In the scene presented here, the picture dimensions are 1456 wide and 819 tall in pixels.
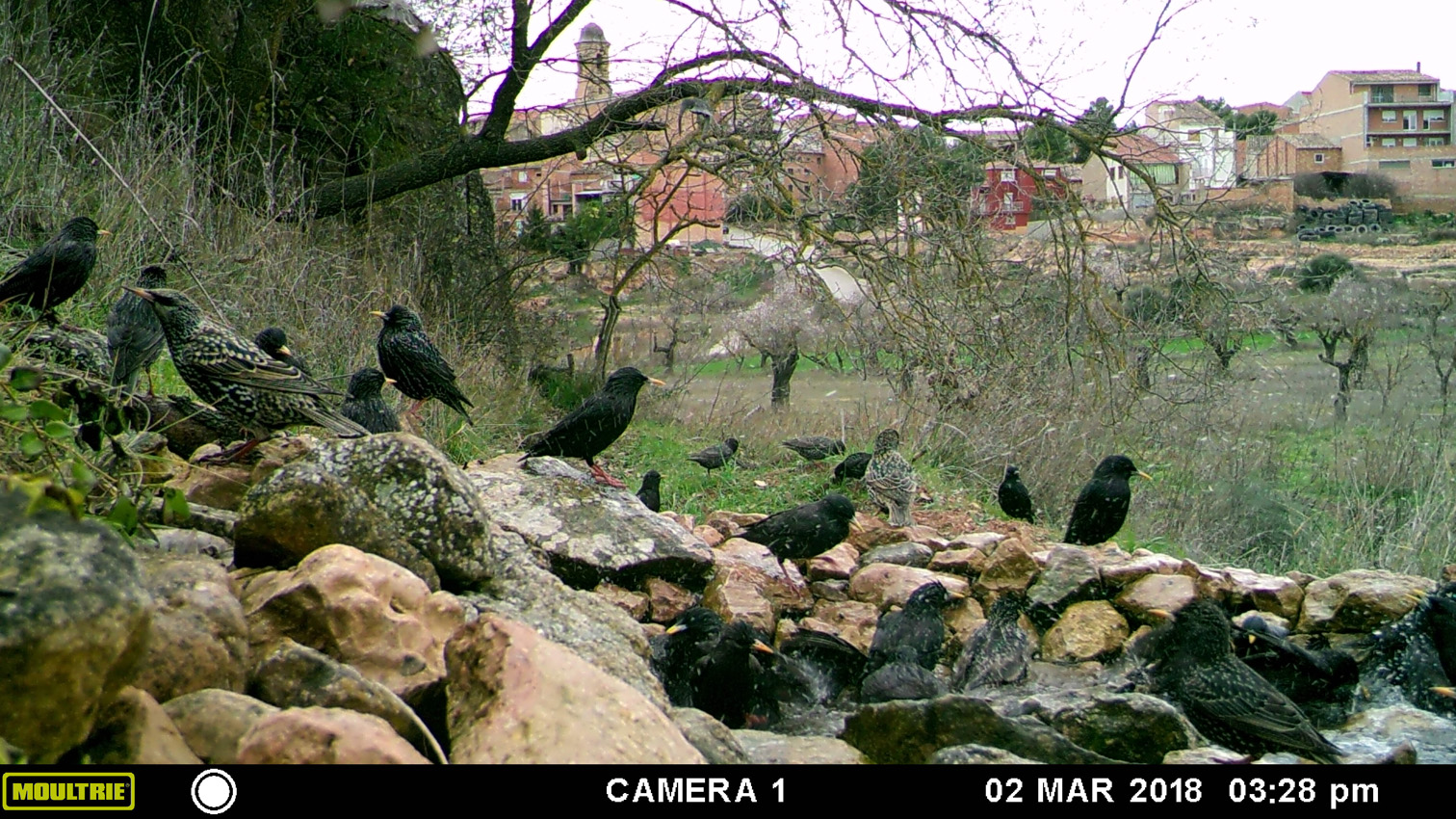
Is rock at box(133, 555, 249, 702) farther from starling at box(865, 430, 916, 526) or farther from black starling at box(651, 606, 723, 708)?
starling at box(865, 430, 916, 526)

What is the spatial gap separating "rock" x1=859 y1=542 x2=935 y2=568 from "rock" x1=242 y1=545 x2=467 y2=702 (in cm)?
349

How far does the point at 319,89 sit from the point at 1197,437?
9.98 meters

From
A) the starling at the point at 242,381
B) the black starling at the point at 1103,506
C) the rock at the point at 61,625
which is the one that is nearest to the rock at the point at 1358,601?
the black starling at the point at 1103,506

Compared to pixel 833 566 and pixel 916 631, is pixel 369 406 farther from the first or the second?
pixel 916 631

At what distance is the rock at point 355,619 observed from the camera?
3.06 metres

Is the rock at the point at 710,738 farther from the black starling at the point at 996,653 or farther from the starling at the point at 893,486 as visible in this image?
the starling at the point at 893,486

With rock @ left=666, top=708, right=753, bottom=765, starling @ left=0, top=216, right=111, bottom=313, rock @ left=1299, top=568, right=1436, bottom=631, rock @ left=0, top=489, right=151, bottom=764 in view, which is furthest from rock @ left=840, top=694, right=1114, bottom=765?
starling @ left=0, top=216, right=111, bottom=313

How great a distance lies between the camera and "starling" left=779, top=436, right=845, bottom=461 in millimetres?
9391

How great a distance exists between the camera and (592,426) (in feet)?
22.1

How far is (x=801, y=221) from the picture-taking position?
9531 millimetres

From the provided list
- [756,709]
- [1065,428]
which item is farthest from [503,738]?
[1065,428]
